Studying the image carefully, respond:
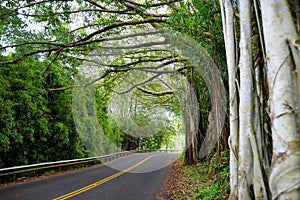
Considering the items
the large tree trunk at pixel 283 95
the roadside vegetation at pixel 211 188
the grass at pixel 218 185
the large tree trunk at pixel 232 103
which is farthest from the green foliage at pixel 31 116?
the large tree trunk at pixel 283 95

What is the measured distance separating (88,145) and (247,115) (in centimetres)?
1793

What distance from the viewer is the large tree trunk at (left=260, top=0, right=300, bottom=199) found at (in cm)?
270

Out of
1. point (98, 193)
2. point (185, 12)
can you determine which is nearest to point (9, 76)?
point (98, 193)

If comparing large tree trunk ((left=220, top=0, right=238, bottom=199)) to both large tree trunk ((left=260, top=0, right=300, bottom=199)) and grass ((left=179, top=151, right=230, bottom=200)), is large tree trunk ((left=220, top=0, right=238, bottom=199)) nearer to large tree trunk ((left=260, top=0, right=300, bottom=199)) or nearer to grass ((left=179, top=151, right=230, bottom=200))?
large tree trunk ((left=260, top=0, right=300, bottom=199))

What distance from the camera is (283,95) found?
285cm

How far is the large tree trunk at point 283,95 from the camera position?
2.70 m

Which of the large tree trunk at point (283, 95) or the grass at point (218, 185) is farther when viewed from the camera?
the grass at point (218, 185)

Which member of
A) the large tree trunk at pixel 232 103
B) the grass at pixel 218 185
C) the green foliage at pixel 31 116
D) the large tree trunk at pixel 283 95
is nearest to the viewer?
the large tree trunk at pixel 283 95

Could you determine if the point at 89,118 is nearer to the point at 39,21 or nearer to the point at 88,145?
the point at 88,145

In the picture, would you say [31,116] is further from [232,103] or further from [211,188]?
[232,103]

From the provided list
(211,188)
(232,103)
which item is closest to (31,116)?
(211,188)

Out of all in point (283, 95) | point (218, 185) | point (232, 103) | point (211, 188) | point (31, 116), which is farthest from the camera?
point (31, 116)

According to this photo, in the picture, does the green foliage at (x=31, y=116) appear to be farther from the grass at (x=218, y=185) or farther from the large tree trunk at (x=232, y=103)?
the large tree trunk at (x=232, y=103)

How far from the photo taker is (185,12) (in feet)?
23.5
